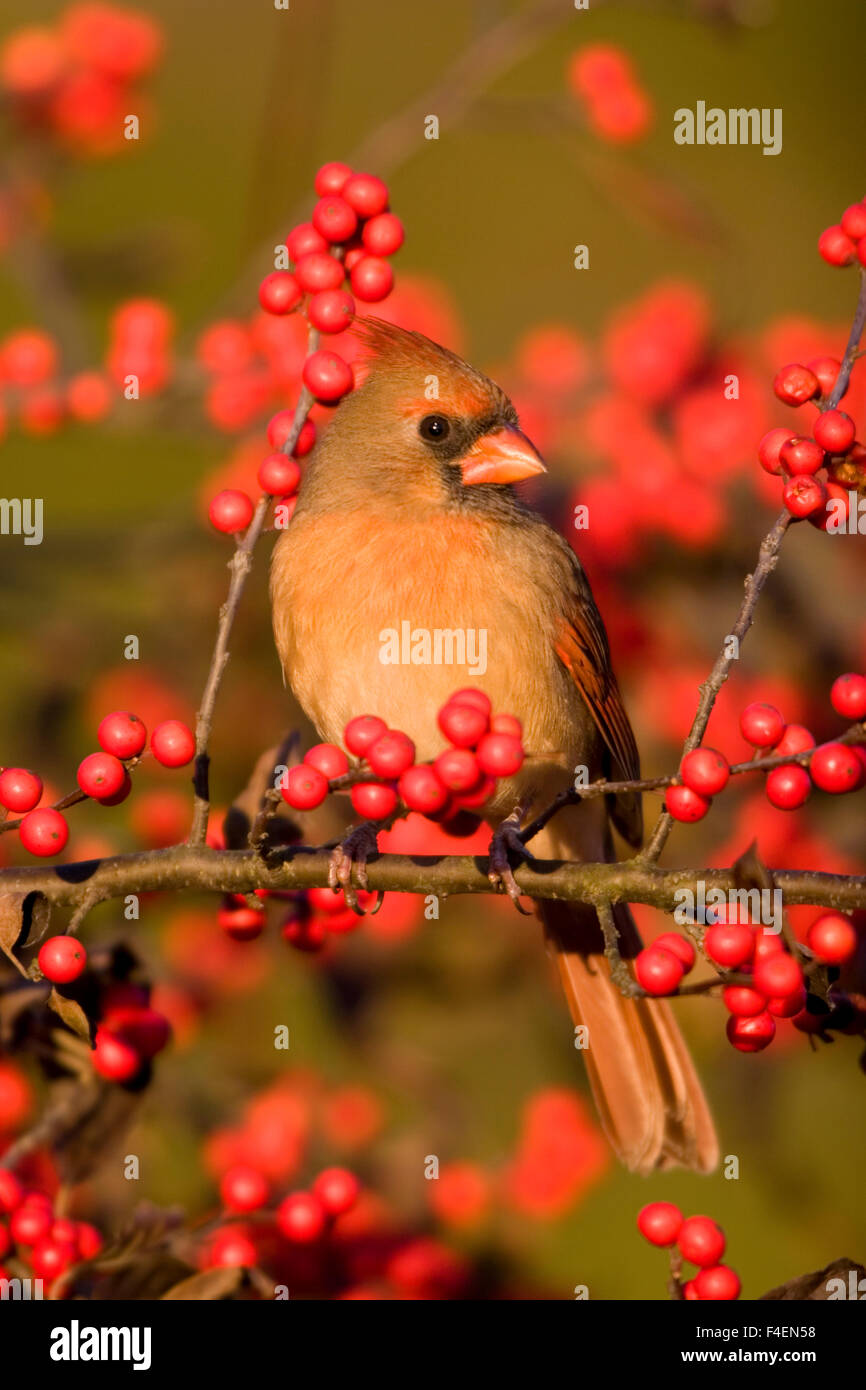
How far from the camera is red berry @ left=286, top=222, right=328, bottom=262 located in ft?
5.56

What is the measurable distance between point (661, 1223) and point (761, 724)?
62 cm

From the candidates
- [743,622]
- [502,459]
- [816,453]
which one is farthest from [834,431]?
[502,459]

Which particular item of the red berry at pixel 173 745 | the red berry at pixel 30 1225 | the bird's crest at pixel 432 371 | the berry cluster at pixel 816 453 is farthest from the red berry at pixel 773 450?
the red berry at pixel 30 1225

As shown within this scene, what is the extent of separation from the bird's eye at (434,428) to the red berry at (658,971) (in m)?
1.21

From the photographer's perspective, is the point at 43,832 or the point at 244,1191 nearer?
the point at 43,832

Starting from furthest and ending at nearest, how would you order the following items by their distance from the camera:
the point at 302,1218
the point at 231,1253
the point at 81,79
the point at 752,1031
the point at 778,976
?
the point at 81,79 → the point at 302,1218 → the point at 231,1253 → the point at 752,1031 → the point at 778,976

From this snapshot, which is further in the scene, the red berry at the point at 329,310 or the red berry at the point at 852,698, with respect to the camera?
the red berry at the point at 329,310

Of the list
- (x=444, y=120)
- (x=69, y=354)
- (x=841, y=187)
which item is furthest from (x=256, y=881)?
(x=841, y=187)

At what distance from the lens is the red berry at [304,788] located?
4.81 feet

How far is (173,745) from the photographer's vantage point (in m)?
1.54

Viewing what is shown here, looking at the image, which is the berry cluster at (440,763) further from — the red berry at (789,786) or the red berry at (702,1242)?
the red berry at (702,1242)

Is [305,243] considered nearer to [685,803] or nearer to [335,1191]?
[685,803]

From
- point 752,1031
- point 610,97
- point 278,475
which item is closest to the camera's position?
point 752,1031

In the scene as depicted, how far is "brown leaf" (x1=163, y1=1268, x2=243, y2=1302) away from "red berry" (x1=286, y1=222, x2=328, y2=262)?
45.7 inches
